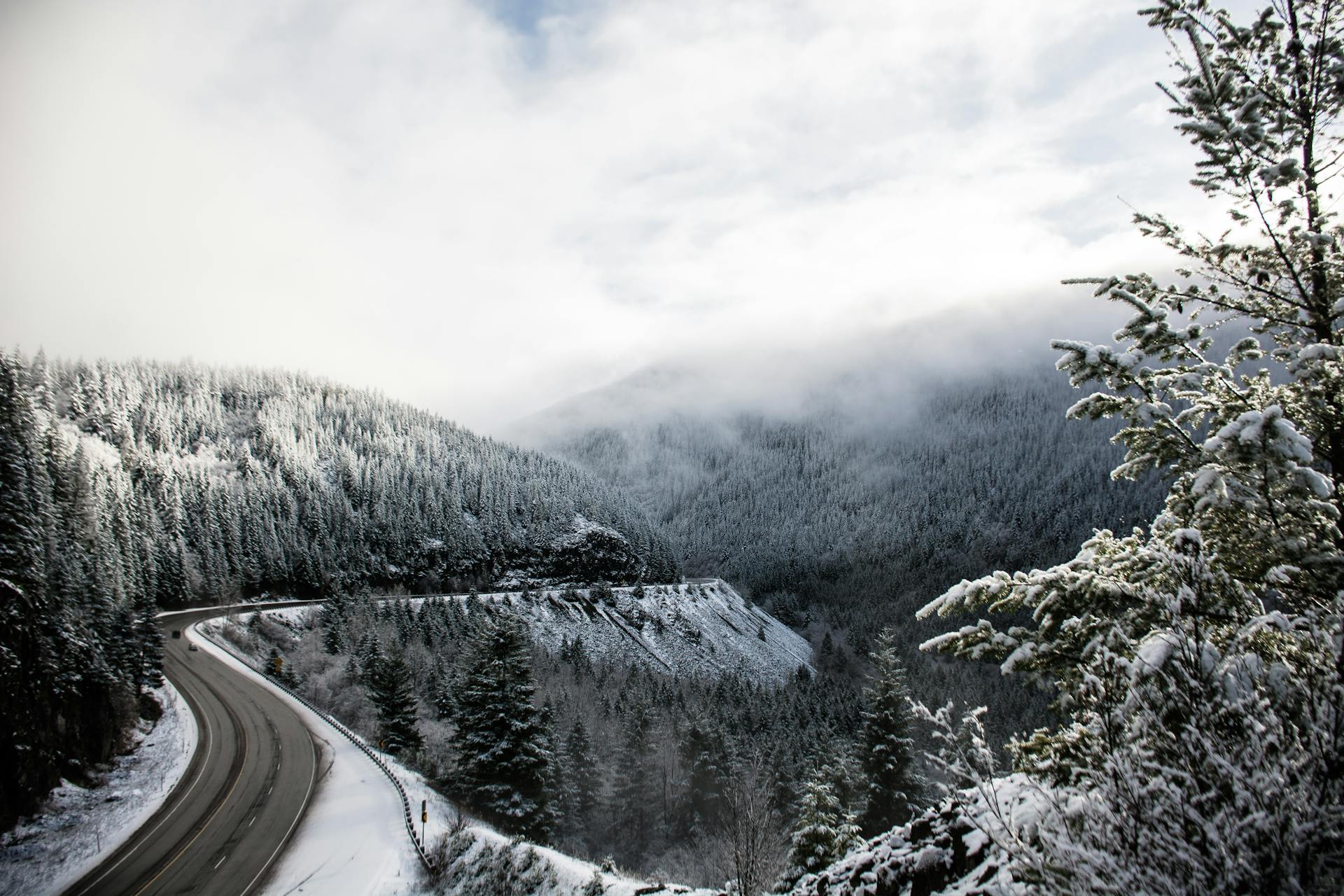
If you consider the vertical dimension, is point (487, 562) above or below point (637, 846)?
above

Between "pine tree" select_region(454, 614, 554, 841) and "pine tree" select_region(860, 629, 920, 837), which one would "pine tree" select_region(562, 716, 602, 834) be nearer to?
"pine tree" select_region(454, 614, 554, 841)

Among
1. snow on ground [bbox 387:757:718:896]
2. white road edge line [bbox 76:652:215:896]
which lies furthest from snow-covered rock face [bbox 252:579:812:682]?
snow on ground [bbox 387:757:718:896]

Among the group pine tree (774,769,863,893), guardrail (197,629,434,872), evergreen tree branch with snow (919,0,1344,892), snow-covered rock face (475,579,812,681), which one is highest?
evergreen tree branch with snow (919,0,1344,892)

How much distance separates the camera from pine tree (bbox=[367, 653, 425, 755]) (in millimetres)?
29719

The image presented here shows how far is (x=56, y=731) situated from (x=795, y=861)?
90.1ft

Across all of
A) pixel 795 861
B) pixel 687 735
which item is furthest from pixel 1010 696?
pixel 795 861

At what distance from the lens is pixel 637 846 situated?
4056 cm

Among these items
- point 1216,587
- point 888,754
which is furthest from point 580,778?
point 1216,587

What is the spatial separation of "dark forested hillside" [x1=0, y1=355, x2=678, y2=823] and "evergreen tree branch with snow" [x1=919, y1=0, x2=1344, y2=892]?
27766 mm

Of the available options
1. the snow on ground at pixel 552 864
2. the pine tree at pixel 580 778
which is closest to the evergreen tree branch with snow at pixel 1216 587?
the snow on ground at pixel 552 864

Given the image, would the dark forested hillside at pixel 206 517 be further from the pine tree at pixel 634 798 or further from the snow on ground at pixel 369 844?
the pine tree at pixel 634 798

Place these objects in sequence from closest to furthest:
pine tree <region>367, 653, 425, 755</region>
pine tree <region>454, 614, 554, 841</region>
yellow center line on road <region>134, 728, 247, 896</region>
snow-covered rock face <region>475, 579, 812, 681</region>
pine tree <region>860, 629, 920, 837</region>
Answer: yellow center line on road <region>134, 728, 247, 896</region> < pine tree <region>454, 614, 554, 841</region> < pine tree <region>860, 629, 920, 837</region> < pine tree <region>367, 653, 425, 755</region> < snow-covered rock face <region>475, 579, 812, 681</region>

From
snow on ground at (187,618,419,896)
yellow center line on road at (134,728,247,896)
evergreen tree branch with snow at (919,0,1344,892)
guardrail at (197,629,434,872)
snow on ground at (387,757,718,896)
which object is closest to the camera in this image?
evergreen tree branch with snow at (919,0,1344,892)

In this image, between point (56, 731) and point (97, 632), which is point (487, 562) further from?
point (56, 731)
